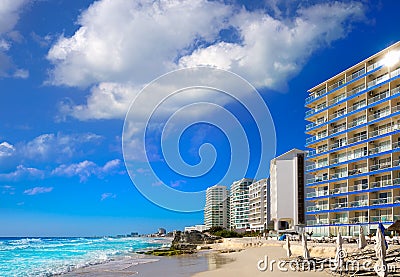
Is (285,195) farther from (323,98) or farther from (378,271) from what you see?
(378,271)

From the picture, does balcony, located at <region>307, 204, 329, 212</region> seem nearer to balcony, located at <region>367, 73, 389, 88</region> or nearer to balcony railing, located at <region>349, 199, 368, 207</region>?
balcony railing, located at <region>349, 199, 368, 207</region>

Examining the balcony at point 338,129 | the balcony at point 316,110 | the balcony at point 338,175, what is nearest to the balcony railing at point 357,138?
the balcony at point 338,129

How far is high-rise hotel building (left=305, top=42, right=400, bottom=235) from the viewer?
46.1 meters

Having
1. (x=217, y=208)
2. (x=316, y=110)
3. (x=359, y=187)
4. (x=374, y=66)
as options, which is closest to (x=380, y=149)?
(x=359, y=187)

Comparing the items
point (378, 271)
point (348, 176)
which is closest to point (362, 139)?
point (348, 176)

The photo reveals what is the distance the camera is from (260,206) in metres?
124

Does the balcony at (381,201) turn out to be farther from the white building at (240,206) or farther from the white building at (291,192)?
the white building at (240,206)

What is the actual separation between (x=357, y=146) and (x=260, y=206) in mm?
74024

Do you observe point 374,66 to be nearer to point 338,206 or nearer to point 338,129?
point 338,129

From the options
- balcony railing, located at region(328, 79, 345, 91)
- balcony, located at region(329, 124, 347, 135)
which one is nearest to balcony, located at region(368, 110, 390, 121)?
balcony, located at region(329, 124, 347, 135)

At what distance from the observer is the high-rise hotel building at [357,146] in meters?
46.1

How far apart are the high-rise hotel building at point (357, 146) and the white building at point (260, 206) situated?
57.6 metres

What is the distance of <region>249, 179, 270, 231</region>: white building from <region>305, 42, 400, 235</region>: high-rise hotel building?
57629mm

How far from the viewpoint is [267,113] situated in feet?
70.5
